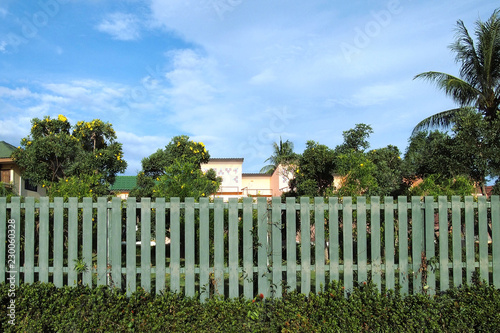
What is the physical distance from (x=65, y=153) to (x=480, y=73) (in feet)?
60.7

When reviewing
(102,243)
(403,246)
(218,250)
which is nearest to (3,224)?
(102,243)

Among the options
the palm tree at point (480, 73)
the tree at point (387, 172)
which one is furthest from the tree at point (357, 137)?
the palm tree at point (480, 73)

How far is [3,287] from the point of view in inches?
204

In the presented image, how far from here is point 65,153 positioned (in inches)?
748

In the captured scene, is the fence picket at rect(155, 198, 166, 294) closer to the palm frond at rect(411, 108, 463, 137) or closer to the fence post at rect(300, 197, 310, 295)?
the fence post at rect(300, 197, 310, 295)

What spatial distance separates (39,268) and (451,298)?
5.56 m

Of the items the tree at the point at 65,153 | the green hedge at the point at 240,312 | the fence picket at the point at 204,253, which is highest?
the tree at the point at 65,153

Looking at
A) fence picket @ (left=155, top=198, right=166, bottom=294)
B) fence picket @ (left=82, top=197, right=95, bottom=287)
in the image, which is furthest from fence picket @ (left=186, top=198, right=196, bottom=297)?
fence picket @ (left=82, top=197, right=95, bottom=287)

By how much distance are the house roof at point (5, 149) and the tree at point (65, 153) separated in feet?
8.21

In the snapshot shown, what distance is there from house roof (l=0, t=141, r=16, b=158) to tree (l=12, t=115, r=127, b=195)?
2503 millimetres

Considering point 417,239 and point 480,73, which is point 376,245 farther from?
point 480,73

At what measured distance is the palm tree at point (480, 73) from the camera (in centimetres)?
1552

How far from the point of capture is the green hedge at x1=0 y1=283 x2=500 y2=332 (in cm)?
482

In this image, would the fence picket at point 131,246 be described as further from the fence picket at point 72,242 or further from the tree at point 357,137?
the tree at point 357,137
